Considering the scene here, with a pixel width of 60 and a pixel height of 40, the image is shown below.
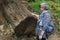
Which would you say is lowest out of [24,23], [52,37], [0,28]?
[52,37]

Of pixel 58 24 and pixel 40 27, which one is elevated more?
pixel 40 27

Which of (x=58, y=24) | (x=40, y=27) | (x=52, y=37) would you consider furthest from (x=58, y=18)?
(x=40, y=27)

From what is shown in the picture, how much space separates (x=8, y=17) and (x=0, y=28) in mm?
698

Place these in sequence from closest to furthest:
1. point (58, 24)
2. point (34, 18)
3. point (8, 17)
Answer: point (34, 18), point (8, 17), point (58, 24)

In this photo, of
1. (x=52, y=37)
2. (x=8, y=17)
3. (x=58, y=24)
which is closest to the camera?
(x=8, y=17)

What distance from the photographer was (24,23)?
303 inches

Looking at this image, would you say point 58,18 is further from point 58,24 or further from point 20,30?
point 20,30

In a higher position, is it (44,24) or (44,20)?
(44,20)

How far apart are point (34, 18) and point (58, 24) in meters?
2.65

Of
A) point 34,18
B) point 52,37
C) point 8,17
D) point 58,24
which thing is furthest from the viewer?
point 58,24

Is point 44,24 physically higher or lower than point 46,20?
lower

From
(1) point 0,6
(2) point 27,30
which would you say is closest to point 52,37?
(2) point 27,30

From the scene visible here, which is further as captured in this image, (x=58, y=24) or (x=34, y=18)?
(x=58, y=24)

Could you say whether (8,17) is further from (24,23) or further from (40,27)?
(40,27)
